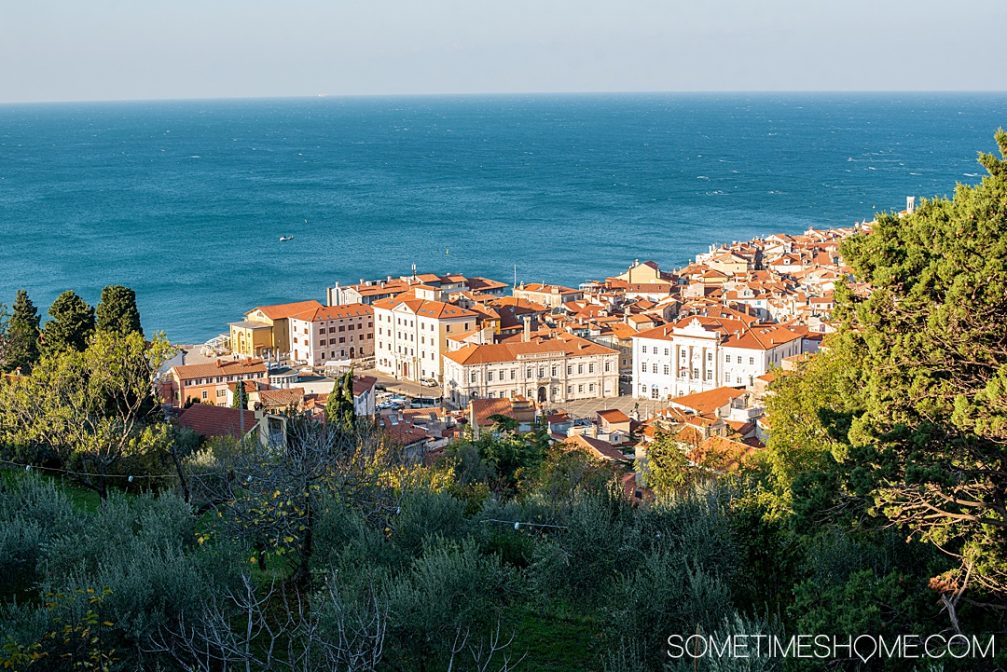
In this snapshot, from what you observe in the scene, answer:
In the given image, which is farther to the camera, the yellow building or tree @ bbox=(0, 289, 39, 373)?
the yellow building

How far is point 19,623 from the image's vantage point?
6617 millimetres

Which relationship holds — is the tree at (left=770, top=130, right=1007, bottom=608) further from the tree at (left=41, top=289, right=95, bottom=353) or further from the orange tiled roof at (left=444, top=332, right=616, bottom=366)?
the orange tiled roof at (left=444, top=332, right=616, bottom=366)

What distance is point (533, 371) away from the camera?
3488 centimetres

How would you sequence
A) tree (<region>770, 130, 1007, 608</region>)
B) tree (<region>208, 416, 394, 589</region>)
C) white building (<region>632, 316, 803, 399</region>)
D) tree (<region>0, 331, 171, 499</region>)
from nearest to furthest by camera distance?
tree (<region>770, 130, 1007, 608</region>), tree (<region>208, 416, 394, 589</region>), tree (<region>0, 331, 171, 499</region>), white building (<region>632, 316, 803, 399</region>)

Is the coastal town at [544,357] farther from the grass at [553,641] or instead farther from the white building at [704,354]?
the grass at [553,641]

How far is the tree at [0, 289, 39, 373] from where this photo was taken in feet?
69.6

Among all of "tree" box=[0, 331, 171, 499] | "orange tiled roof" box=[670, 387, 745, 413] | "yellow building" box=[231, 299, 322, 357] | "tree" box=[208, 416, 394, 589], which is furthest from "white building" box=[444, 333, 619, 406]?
"tree" box=[208, 416, 394, 589]

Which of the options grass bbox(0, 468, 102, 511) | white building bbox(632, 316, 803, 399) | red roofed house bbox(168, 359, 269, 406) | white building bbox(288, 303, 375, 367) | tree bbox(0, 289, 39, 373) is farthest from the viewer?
white building bbox(288, 303, 375, 367)

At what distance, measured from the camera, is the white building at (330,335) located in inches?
1599

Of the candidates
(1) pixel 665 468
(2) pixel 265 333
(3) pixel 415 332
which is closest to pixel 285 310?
(2) pixel 265 333

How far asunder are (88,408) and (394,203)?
250 feet

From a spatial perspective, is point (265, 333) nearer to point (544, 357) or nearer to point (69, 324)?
point (544, 357)

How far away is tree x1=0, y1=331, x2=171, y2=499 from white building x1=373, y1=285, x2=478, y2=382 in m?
24.2

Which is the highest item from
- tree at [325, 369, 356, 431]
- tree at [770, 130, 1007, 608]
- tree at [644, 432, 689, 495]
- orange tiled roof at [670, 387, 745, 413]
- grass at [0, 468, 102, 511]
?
tree at [770, 130, 1007, 608]
